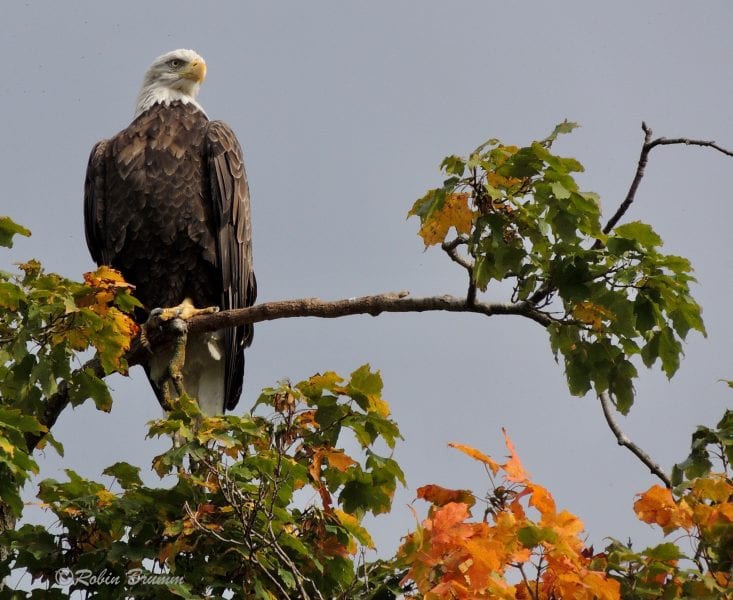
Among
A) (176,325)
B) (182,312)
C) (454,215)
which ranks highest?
(182,312)

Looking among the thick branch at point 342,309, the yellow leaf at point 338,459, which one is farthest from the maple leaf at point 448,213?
the yellow leaf at point 338,459

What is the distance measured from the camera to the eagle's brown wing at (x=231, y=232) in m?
6.63

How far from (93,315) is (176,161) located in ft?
8.87

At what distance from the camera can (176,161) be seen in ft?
21.7

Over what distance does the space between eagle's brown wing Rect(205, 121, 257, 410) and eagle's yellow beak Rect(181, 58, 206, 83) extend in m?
0.82

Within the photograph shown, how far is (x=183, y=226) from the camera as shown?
6.51 meters

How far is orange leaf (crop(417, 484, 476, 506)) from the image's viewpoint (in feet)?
10.1

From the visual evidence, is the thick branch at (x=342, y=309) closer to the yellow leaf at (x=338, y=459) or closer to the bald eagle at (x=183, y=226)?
the yellow leaf at (x=338, y=459)

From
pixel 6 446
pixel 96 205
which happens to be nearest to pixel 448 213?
pixel 6 446

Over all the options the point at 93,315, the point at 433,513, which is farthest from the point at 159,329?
the point at 433,513

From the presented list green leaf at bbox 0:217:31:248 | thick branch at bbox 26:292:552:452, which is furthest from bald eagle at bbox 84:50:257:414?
green leaf at bbox 0:217:31:248

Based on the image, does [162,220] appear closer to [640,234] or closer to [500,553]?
[640,234]

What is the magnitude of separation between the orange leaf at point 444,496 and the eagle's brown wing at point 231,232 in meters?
3.66

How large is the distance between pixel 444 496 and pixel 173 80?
16.7 ft
